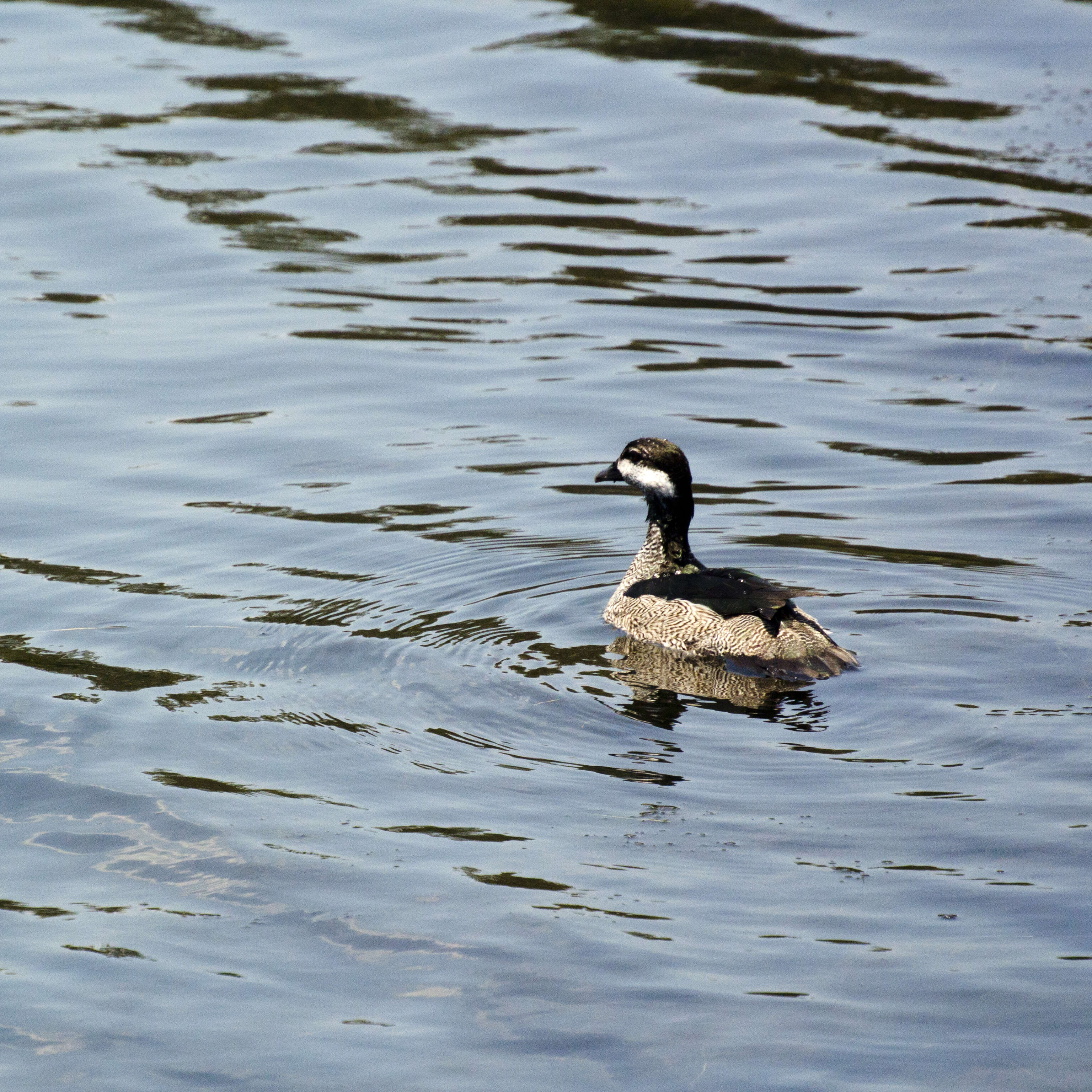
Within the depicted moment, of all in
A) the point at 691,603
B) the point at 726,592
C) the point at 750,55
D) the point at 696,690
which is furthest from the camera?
the point at 750,55

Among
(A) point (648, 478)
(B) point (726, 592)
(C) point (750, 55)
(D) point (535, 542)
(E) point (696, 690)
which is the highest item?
(C) point (750, 55)

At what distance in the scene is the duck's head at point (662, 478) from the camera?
9891 mm

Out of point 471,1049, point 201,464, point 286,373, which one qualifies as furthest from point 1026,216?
point 471,1049

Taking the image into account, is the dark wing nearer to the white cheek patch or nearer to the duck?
the duck

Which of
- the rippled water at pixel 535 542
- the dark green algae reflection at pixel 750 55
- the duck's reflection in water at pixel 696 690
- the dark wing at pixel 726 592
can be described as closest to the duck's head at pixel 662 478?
the dark wing at pixel 726 592

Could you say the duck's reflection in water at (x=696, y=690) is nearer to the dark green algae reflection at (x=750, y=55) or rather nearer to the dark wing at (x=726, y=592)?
the dark wing at (x=726, y=592)

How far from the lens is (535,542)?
1070 cm

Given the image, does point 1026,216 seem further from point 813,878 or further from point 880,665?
point 813,878

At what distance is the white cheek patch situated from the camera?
9.91 meters

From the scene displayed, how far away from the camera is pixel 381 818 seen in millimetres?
7219

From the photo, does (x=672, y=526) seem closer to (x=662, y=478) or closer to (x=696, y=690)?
(x=662, y=478)

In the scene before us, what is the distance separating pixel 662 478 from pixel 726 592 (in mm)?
1133

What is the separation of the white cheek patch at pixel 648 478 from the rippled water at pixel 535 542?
26.4 inches

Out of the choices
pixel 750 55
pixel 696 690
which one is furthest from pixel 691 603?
pixel 750 55
